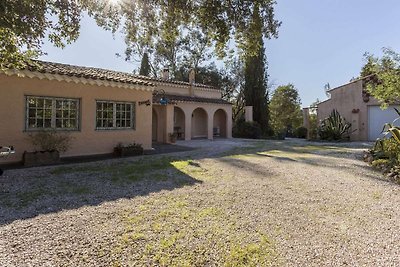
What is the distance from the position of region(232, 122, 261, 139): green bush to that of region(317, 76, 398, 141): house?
29.0 feet

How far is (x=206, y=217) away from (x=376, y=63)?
51.1 feet

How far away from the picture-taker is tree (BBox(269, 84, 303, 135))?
44938mm

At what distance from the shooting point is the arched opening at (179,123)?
2620 centimetres

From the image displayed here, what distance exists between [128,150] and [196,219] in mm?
10115

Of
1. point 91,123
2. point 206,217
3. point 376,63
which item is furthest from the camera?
point 376,63

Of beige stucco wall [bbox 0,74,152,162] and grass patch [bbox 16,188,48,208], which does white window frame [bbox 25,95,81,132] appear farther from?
grass patch [bbox 16,188,48,208]

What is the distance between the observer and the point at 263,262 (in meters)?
4.10

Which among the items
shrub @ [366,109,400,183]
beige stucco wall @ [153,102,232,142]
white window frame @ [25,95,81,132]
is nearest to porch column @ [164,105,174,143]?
beige stucco wall @ [153,102,232,142]

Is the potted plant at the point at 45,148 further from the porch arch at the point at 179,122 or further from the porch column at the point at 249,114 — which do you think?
the porch column at the point at 249,114

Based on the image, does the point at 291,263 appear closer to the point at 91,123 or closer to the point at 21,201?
the point at 21,201

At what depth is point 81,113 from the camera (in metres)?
Answer: 13.8

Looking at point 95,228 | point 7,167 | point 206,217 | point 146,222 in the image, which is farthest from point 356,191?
point 7,167

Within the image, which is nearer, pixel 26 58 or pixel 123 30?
pixel 26 58

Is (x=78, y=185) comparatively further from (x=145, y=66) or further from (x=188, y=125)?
(x=145, y=66)
